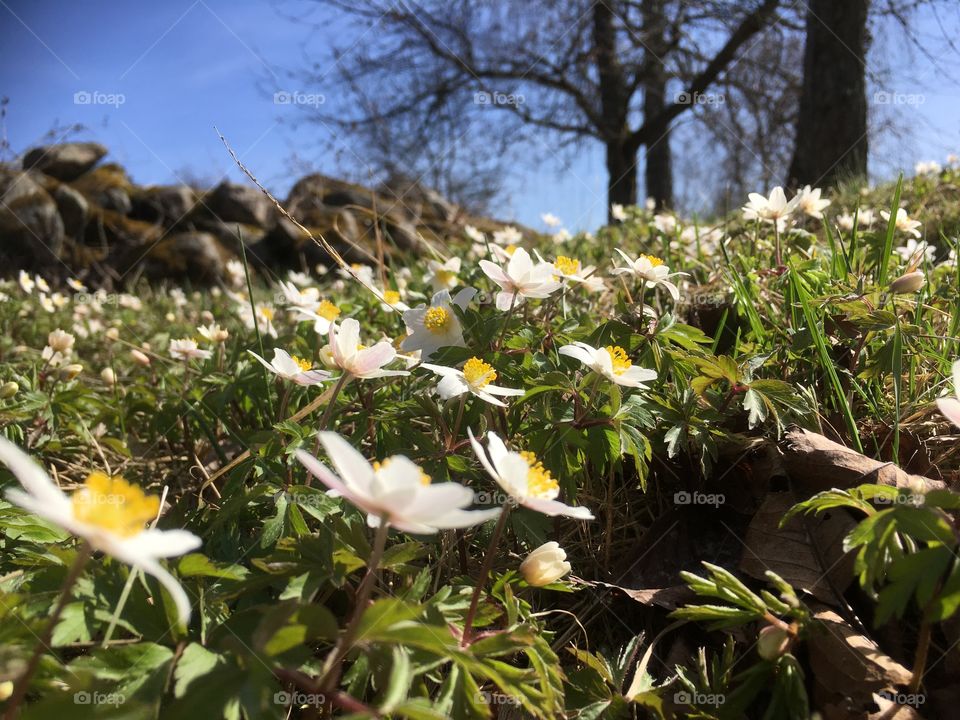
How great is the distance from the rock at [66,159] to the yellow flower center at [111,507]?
38.1 feet

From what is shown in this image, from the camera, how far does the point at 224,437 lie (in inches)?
93.1

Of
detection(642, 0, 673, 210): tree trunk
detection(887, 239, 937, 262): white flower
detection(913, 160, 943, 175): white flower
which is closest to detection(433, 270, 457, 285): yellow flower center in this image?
detection(887, 239, 937, 262): white flower

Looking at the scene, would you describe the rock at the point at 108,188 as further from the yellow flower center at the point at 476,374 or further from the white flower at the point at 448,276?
the yellow flower center at the point at 476,374

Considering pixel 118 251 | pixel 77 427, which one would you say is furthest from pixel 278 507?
pixel 118 251

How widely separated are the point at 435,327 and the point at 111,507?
99cm

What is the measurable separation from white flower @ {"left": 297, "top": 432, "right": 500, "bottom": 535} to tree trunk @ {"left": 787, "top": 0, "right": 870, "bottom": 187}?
8625 mm

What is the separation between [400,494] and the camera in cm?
82

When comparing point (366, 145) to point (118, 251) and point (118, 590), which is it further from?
point (118, 590)

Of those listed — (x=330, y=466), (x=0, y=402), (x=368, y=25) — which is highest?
(x=368, y=25)

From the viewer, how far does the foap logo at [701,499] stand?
163 centimetres

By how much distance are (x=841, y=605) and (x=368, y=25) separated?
542 inches

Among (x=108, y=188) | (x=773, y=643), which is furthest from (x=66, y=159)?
(x=773, y=643)

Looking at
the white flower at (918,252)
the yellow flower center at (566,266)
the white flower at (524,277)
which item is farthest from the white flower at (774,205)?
the white flower at (524,277)

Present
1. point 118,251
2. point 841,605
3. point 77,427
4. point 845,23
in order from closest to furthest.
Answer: point 841,605 < point 77,427 < point 845,23 < point 118,251
